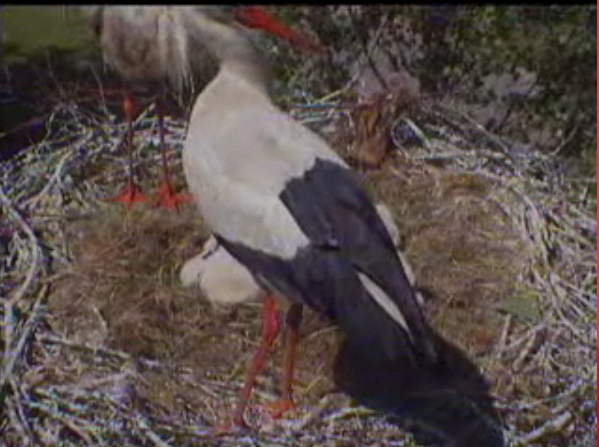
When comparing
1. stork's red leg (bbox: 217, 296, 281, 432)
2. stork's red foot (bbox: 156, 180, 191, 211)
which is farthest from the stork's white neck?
stork's red foot (bbox: 156, 180, 191, 211)

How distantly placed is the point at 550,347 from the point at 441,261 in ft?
1.36

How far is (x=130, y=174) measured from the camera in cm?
324

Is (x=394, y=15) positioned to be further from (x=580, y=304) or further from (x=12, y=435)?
(x=12, y=435)

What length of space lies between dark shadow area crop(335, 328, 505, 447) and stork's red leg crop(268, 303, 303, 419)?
0.12 metres

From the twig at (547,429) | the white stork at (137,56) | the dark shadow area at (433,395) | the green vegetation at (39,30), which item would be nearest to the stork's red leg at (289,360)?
the dark shadow area at (433,395)

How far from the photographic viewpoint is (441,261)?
3.00 meters

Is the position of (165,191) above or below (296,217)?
below

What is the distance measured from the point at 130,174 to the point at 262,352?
0.86 metres

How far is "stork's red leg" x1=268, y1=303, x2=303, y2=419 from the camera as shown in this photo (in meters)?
2.53

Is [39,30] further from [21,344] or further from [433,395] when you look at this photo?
[433,395]

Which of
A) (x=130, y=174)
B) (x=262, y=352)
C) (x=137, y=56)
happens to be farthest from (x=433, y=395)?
(x=137, y=56)

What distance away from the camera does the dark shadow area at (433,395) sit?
248cm

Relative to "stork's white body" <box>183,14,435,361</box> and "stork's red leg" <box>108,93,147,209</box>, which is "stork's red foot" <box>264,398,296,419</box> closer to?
"stork's white body" <box>183,14,435,361</box>

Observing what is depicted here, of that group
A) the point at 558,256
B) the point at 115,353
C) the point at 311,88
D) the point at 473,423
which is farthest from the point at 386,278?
the point at 311,88
